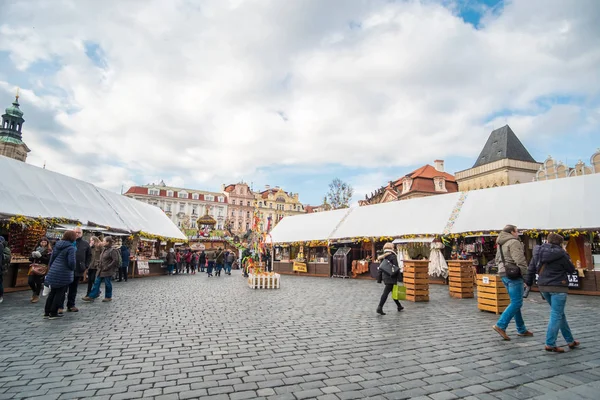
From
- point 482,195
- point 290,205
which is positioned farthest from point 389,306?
point 290,205

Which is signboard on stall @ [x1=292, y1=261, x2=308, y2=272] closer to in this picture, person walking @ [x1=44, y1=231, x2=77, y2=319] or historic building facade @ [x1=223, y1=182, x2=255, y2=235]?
person walking @ [x1=44, y1=231, x2=77, y2=319]

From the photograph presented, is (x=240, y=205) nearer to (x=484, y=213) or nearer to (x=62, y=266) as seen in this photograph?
(x=484, y=213)

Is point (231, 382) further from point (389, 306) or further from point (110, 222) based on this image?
point (110, 222)

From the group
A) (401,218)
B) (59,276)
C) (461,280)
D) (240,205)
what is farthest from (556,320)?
(240,205)

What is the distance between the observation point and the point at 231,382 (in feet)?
11.2

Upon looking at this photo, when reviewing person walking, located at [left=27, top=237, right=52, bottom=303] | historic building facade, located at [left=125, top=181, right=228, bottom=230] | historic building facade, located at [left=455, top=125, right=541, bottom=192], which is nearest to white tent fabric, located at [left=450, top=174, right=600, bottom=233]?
person walking, located at [left=27, top=237, right=52, bottom=303]

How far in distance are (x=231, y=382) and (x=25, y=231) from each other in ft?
42.6

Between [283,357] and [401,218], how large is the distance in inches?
616

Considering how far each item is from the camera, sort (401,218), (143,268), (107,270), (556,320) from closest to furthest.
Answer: (556,320)
(107,270)
(401,218)
(143,268)

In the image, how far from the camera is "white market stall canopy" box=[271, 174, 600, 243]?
1303cm

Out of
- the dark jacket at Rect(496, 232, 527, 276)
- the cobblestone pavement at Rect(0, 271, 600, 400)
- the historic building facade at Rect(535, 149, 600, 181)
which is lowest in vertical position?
the cobblestone pavement at Rect(0, 271, 600, 400)

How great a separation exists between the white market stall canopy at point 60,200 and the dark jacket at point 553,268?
48.1 feet

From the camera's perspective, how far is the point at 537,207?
45.9 ft

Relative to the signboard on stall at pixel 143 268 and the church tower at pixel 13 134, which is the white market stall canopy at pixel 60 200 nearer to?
the signboard on stall at pixel 143 268
